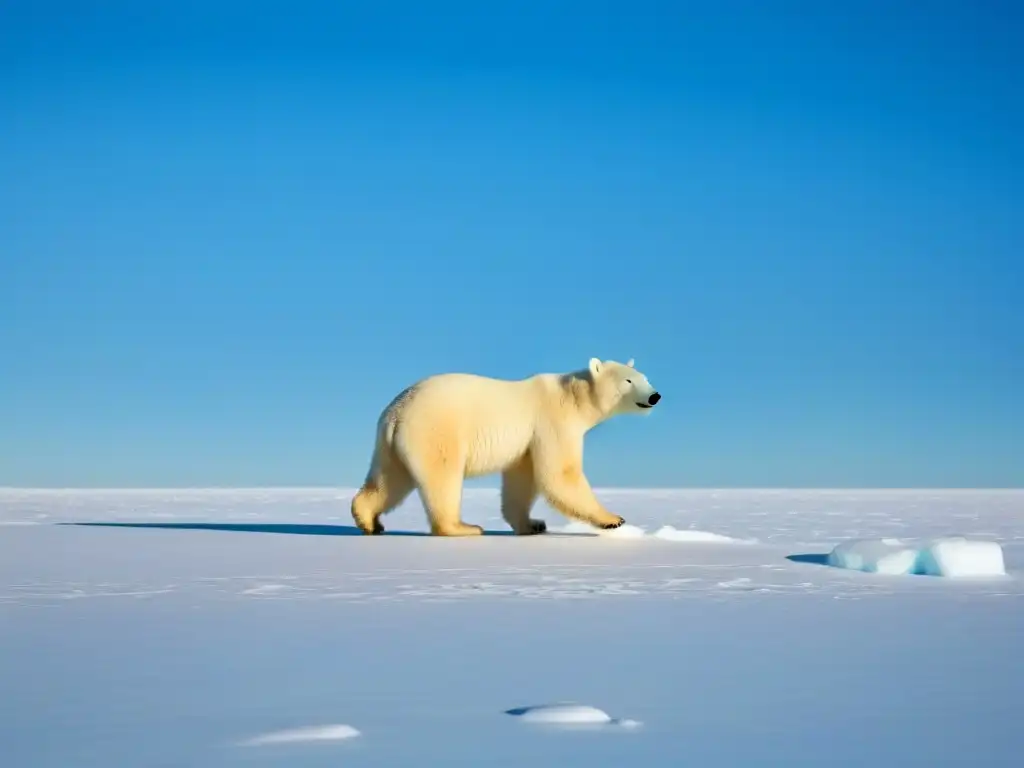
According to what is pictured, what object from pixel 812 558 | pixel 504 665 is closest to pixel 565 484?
pixel 812 558

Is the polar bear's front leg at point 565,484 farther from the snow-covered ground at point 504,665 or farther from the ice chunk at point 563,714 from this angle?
the ice chunk at point 563,714

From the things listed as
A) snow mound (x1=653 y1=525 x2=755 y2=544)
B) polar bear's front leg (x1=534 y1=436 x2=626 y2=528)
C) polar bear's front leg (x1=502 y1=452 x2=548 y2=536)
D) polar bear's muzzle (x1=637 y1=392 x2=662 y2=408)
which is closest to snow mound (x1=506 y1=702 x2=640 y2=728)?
snow mound (x1=653 y1=525 x2=755 y2=544)

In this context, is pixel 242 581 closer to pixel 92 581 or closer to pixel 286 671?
pixel 92 581

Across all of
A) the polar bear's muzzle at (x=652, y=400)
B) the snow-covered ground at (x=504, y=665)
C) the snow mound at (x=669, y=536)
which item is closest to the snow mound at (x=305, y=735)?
the snow-covered ground at (x=504, y=665)

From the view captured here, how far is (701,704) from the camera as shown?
11.8ft

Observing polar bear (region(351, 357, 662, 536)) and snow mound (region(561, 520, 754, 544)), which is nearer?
polar bear (region(351, 357, 662, 536))

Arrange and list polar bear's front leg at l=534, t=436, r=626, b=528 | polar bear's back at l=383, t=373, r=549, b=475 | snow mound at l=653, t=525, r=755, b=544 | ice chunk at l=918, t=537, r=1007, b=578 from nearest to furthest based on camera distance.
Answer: ice chunk at l=918, t=537, r=1007, b=578, polar bear's back at l=383, t=373, r=549, b=475, snow mound at l=653, t=525, r=755, b=544, polar bear's front leg at l=534, t=436, r=626, b=528

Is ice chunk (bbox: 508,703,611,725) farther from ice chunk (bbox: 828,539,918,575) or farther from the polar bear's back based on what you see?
the polar bear's back

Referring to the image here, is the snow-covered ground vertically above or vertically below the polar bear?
below

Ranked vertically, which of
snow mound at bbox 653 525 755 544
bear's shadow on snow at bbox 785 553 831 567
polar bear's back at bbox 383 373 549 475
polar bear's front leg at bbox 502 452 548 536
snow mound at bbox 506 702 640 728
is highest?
polar bear's back at bbox 383 373 549 475

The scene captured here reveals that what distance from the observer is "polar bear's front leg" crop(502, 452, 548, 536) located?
11266 mm

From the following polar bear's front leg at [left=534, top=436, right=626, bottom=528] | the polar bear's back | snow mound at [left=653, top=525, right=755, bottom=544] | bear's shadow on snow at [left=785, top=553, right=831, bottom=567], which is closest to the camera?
bear's shadow on snow at [left=785, top=553, right=831, bottom=567]

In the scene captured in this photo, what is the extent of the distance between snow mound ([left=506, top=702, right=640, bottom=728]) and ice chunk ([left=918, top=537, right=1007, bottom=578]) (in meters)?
4.91

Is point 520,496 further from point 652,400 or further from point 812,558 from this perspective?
point 812,558
